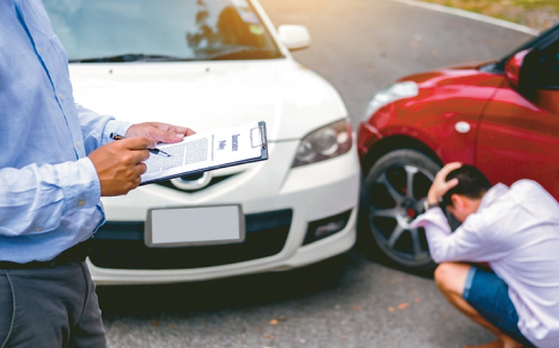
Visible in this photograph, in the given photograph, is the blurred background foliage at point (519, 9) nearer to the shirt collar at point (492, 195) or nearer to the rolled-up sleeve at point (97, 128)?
the shirt collar at point (492, 195)

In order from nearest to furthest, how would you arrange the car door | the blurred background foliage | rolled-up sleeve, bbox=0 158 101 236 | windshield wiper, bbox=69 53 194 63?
rolled-up sleeve, bbox=0 158 101 236
the car door
windshield wiper, bbox=69 53 194 63
the blurred background foliage

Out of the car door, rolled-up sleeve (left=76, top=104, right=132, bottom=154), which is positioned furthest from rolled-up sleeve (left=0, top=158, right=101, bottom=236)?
the car door

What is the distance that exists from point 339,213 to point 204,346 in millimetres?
922

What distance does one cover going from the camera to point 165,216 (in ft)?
Answer: 8.40

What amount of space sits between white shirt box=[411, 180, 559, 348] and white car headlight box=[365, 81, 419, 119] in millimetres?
1173

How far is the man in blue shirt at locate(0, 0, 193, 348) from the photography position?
3.95ft

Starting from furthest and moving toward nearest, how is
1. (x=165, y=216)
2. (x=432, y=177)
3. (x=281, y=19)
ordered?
(x=281, y=19), (x=432, y=177), (x=165, y=216)

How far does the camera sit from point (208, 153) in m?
1.43

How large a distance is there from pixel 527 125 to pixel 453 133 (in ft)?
1.35

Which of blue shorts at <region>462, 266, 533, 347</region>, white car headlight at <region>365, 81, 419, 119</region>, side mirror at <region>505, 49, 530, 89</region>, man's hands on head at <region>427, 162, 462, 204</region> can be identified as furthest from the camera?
white car headlight at <region>365, 81, 419, 119</region>

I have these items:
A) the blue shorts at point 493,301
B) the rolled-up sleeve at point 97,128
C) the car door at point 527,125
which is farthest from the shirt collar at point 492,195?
the rolled-up sleeve at point 97,128

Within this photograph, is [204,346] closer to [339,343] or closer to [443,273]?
[339,343]

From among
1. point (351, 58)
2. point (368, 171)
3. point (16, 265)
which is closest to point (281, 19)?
point (351, 58)

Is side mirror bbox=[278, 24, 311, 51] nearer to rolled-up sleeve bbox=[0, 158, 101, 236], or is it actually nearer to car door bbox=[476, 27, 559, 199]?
car door bbox=[476, 27, 559, 199]
